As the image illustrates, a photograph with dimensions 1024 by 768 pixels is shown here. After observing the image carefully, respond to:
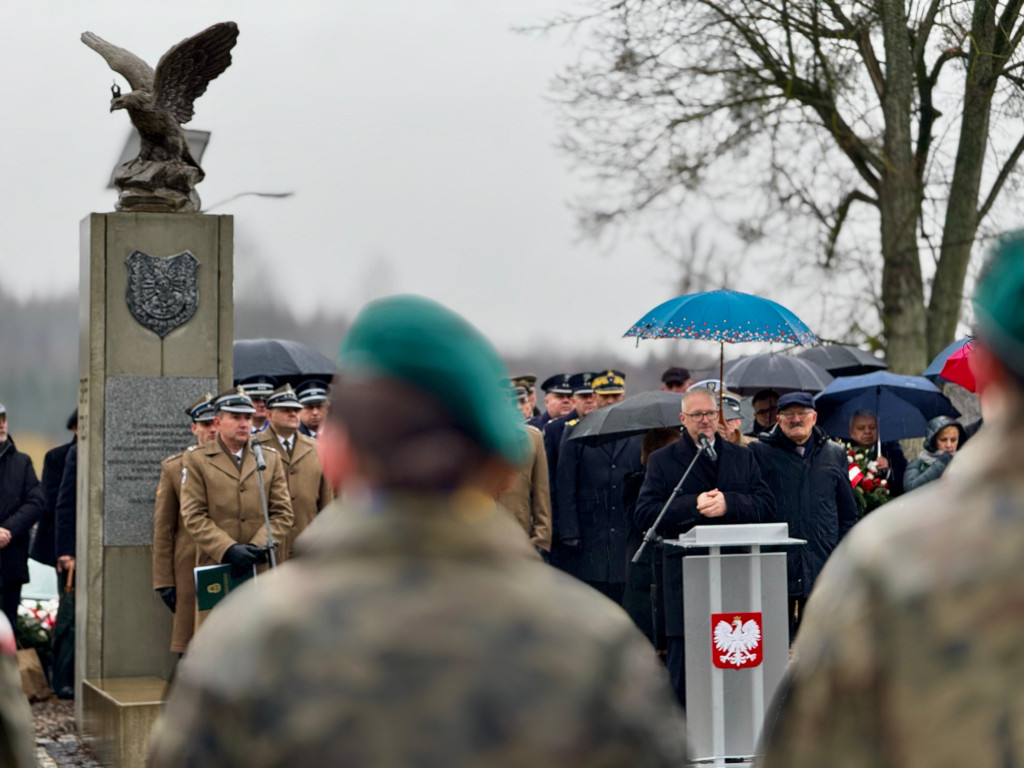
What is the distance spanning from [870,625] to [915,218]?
20.0 m

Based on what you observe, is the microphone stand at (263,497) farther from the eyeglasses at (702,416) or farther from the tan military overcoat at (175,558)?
the eyeglasses at (702,416)

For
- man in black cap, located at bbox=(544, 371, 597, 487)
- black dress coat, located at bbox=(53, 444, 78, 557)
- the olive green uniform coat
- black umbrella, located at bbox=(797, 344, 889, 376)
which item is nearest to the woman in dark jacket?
man in black cap, located at bbox=(544, 371, 597, 487)

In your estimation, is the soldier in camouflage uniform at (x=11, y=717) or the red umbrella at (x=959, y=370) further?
the red umbrella at (x=959, y=370)

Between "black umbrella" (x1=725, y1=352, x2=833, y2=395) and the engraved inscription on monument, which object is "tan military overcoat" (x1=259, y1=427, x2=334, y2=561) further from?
"black umbrella" (x1=725, y1=352, x2=833, y2=395)

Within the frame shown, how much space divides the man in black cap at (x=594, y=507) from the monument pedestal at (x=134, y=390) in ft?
8.01

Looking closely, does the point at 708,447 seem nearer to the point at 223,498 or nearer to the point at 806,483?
the point at 806,483

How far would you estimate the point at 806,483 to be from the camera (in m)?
9.89

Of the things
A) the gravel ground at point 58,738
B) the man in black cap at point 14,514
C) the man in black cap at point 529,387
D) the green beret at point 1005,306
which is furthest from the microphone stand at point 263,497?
the green beret at point 1005,306

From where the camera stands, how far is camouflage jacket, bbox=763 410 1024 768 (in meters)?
2.19

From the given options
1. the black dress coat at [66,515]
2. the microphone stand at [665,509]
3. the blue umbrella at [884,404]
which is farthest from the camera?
the blue umbrella at [884,404]

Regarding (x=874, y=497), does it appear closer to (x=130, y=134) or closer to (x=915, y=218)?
(x=130, y=134)

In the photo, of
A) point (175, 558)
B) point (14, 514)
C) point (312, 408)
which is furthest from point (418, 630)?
point (14, 514)

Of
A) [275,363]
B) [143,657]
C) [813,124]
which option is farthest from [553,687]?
[813,124]

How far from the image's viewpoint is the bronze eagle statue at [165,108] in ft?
35.4
